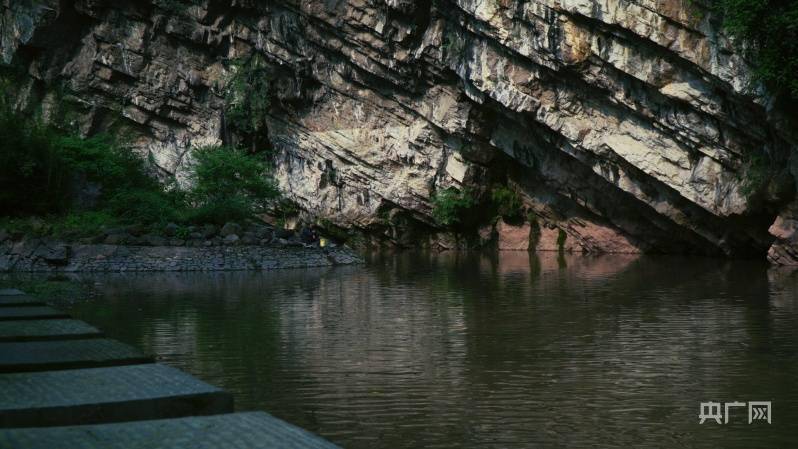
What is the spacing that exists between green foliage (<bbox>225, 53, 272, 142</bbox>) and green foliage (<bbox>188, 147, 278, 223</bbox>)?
8.33 metres

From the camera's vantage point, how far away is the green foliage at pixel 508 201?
4394 cm

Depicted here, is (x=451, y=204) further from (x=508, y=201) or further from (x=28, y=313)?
(x=28, y=313)

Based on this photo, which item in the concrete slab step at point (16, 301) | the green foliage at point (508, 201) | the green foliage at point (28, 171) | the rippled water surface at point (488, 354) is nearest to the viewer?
the concrete slab step at point (16, 301)

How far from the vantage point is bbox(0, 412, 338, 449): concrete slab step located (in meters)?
2.06

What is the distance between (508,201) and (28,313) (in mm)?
39596

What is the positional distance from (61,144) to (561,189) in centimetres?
2154

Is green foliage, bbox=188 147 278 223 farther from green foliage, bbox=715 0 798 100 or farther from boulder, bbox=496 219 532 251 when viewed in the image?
green foliage, bbox=715 0 798 100

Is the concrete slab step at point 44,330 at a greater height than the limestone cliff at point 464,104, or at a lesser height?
lesser

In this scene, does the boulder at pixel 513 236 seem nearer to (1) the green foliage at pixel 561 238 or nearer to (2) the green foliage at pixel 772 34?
(1) the green foliage at pixel 561 238

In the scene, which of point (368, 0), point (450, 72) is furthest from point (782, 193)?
point (368, 0)

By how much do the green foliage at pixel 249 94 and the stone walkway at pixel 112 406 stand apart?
42943mm

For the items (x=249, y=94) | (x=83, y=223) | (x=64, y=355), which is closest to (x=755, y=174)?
(x=83, y=223)

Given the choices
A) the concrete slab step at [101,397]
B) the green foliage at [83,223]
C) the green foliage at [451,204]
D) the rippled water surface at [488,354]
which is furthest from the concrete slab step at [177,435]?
the green foliage at [451,204]

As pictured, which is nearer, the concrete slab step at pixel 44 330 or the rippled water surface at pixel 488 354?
the concrete slab step at pixel 44 330
